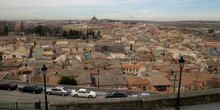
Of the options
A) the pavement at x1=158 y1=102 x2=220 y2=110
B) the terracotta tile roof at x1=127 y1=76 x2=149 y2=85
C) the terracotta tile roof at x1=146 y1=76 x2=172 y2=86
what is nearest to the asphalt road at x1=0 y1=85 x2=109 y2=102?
the pavement at x1=158 y1=102 x2=220 y2=110

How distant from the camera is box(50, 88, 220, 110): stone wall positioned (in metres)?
5.99

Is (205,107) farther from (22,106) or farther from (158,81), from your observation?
(158,81)

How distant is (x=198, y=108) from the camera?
588 cm

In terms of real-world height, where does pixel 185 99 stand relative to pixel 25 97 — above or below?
above

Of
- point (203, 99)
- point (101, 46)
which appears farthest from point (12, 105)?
point (101, 46)

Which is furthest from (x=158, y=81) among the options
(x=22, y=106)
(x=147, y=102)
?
(x=22, y=106)

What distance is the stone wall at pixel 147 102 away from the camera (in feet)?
19.6

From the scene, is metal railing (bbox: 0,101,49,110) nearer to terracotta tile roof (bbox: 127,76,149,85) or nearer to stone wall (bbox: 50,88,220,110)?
stone wall (bbox: 50,88,220,110)

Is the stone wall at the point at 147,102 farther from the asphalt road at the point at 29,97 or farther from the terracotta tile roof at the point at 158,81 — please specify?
the terracotta tile roof at the point at 158,81

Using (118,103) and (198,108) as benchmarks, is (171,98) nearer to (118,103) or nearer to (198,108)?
(198,108)

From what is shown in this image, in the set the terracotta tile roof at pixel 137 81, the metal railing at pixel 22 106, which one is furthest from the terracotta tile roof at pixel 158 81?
the metal railing at pixel 22 106

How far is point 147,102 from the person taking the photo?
597 centimetres

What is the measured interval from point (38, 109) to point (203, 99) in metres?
5.47

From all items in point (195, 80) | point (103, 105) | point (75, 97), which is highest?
point (103, 105)
